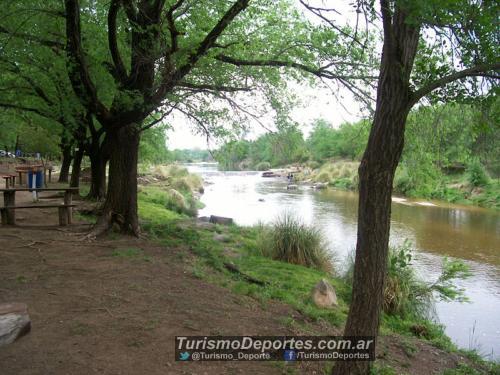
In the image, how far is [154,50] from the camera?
731cm

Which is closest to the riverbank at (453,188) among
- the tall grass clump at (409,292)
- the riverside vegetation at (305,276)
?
the riverside vegetation at (305,276)

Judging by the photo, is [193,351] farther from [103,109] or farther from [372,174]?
[103,109]

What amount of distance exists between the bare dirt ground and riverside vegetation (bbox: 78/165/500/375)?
0.31 metres

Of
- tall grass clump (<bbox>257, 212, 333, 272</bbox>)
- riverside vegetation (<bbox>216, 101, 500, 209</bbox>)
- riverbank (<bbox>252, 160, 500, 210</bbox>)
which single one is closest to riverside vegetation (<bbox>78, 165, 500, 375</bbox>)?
tall grass clump (<bbox>257, 212, 333, 272</bbox>)

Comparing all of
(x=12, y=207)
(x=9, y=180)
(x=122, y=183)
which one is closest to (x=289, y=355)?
(x=122, y=183)

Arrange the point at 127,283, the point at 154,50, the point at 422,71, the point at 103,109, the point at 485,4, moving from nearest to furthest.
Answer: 1. the point at 485,4
2. the point at 422,71
3. the point at 127,283
4. the point at 154,50
5. the point at 103,109

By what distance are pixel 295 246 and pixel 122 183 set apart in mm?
4332

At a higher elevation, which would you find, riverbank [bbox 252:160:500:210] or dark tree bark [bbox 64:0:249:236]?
dark tree bark [bbox 64:0:249:236]

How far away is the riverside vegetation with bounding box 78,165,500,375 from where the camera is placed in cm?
613

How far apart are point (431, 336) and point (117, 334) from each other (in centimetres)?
514

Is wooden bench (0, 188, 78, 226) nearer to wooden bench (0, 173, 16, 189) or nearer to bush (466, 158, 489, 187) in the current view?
wooden bench (0, 173, 16, 189)

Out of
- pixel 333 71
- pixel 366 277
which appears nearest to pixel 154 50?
pixel 333 71

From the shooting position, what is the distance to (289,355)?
4.29 m

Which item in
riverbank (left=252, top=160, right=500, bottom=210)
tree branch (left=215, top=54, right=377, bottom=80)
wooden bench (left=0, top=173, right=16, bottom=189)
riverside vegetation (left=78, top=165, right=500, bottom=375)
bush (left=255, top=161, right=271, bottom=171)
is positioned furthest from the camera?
bush (left=255, top=161, right=271, bottom=171)
